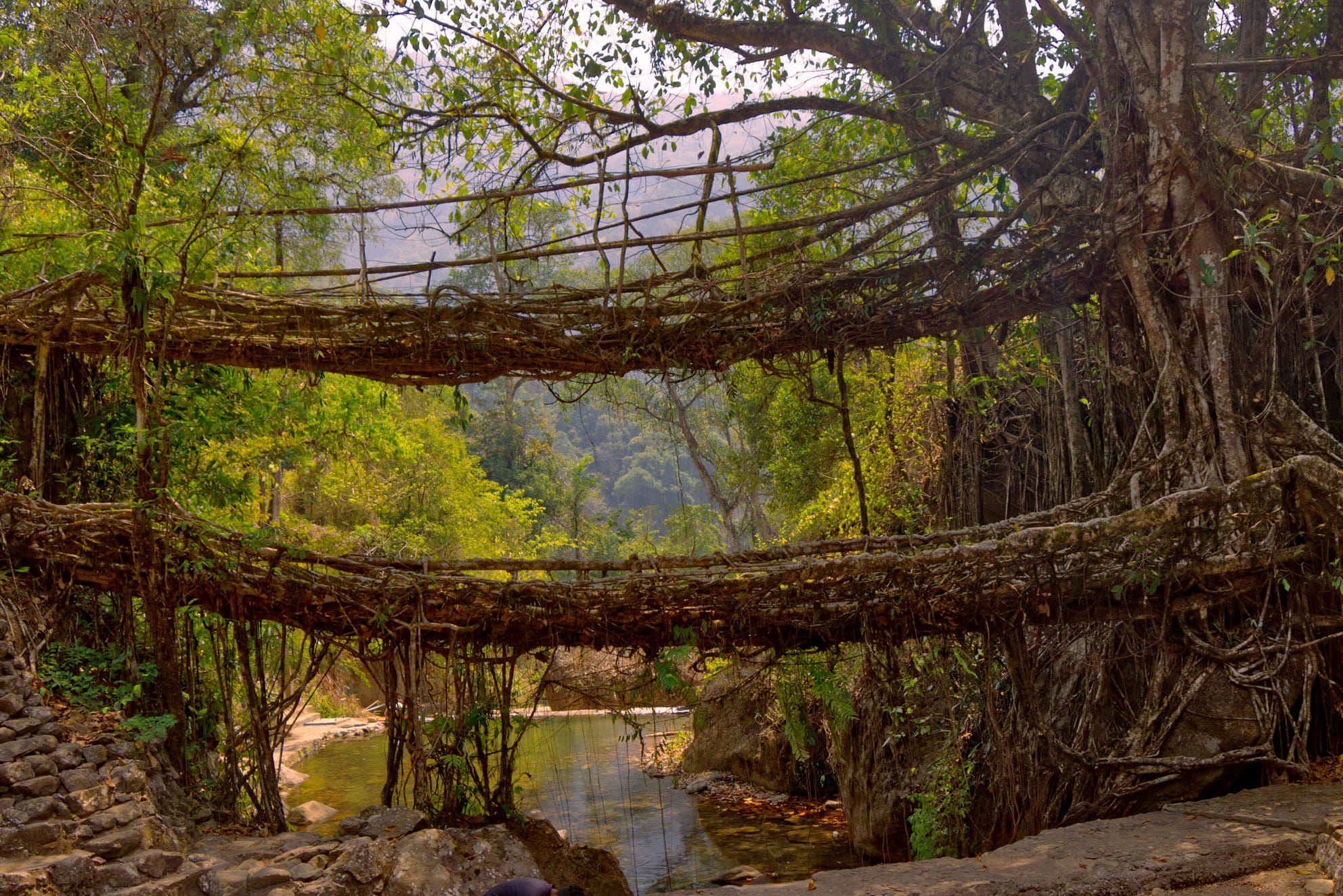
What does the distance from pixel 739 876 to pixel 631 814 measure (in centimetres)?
324

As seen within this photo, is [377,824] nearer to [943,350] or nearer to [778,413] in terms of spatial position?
[943,350]

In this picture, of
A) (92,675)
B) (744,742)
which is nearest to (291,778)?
(744,742)

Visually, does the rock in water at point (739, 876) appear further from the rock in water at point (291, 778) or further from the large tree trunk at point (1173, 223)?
the rock in water at point (291, 778)

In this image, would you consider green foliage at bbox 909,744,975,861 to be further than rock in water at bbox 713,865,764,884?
No

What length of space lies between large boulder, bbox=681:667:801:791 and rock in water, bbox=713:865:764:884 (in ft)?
7.47

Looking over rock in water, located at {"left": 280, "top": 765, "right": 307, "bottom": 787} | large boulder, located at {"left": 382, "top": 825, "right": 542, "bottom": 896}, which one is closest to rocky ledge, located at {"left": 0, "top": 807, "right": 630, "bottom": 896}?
large boulder, located at {"left": 382, "top": 825, "right": 542, "bottom": 896}

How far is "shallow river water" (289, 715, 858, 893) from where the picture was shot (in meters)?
8.36

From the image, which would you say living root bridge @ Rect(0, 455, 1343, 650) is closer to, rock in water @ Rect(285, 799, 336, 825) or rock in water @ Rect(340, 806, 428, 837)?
rock in water @ Rect(340, 806, 428, 837)

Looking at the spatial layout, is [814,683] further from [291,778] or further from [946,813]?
[291,778]

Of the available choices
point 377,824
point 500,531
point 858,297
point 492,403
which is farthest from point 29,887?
point 492,403

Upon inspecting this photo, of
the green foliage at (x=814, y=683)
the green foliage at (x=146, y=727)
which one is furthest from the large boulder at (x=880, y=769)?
the green foliage at (x=146, y=727)

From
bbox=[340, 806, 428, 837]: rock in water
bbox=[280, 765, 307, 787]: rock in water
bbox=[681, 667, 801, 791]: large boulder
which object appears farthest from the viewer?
bbox=[280, 765, 307, 787]: rock in water

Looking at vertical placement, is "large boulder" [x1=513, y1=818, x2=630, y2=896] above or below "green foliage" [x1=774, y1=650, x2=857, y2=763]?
below

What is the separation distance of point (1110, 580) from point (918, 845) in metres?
2.95
